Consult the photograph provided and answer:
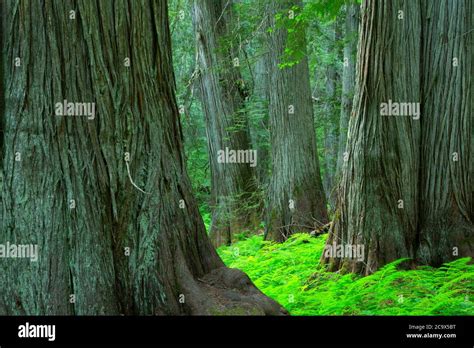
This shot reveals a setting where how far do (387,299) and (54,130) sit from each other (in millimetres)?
3950

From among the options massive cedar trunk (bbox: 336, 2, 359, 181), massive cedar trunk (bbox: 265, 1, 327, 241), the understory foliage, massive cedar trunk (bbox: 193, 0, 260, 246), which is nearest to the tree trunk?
massive cedar trunk (bbox: 336, 2, 359, 181)

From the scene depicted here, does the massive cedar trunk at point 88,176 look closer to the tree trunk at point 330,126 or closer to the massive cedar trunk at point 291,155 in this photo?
the massive cedar trunk at point 291,155

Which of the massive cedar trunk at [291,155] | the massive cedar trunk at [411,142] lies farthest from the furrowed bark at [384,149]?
the massive cedar trunk at [291,155]

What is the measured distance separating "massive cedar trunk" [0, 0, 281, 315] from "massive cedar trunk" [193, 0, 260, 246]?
9.00 metres

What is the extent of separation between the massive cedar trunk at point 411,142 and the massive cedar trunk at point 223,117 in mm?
6483

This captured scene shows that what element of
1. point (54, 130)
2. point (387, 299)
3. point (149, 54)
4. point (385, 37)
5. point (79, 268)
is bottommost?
point (387, 299)

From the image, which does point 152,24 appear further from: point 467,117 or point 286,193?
point 286,193

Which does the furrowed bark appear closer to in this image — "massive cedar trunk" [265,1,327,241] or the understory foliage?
the understory foliage

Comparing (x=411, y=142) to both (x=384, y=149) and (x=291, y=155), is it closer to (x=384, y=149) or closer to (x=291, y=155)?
(x=384, y=149)

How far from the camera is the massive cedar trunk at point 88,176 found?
17.0 ft

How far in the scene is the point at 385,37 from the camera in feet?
26.7

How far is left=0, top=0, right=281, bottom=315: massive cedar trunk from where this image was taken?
5.20 m

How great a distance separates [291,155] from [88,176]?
7.57m

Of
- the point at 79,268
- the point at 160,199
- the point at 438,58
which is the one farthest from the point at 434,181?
the point at 79,268
